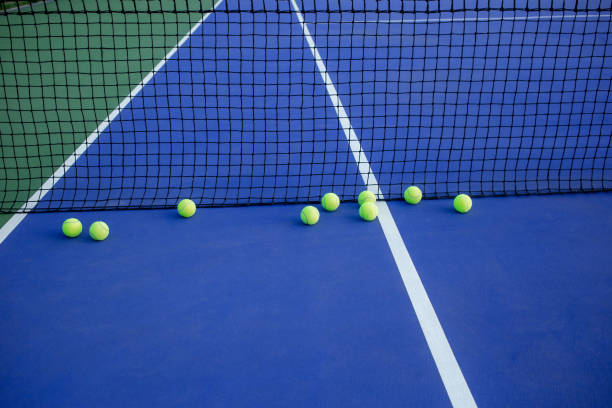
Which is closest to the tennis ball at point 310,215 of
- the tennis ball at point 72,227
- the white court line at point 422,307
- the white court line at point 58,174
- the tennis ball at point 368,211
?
the tennis ball at point 368,211

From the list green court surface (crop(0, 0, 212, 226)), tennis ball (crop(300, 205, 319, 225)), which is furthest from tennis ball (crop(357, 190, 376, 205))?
green court surface (crop(0, 0, 212, 226))

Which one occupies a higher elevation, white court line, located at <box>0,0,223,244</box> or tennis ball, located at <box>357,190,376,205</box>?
white court line, located at <box>0,0,223,244</box>

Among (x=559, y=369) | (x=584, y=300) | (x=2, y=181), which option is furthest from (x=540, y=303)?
(x=2, y=181)

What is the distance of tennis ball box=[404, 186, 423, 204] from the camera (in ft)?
15.5

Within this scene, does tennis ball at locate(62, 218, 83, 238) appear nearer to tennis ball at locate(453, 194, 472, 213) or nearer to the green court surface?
the green court surface

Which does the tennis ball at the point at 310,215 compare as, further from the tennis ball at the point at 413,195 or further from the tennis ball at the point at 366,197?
the tennis ball at the point at 413,195

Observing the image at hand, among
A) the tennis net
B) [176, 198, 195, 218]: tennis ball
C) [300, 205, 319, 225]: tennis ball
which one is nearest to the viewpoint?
[300, 205, 319, 225]: tennis ball

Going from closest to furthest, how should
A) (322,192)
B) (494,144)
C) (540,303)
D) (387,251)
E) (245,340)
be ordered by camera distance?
(245,340) → (540,303) → (387,251) → (322,192) → (494,144)

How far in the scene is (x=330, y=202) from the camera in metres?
4.64

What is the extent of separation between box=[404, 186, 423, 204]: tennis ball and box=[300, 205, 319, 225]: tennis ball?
0.88m

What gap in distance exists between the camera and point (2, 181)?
5098 millimetres

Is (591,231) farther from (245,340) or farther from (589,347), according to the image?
(245,340)

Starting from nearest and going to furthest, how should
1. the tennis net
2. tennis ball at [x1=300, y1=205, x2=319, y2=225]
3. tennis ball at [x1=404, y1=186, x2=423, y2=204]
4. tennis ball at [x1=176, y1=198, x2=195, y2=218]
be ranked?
1. tennis ball at [x1=300, y1=205, x2=319, y2=225]
2. tennis ball at [x1=176, y1=198, x2=195, y2=218]
3. tennis ball at [x1=404, y1=186, x2=423, y2=204]
4. the tennis net

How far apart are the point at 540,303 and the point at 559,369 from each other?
0.61m
